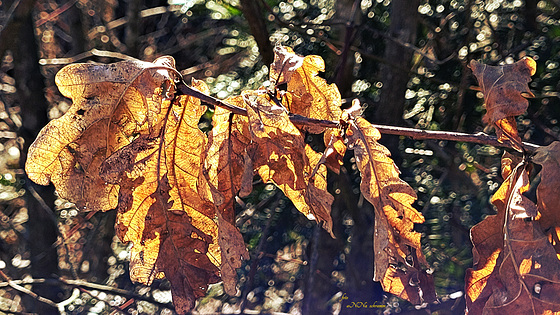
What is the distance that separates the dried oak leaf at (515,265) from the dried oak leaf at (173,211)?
1.10 feet

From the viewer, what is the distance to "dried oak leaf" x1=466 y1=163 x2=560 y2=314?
24.9 inches

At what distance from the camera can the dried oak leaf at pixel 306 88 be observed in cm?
72

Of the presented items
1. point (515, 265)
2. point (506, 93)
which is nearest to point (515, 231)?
point (515, 265)

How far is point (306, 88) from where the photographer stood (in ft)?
2.47

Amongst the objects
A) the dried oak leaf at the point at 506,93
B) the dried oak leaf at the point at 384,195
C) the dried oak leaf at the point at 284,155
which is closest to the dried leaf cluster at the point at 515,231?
the dried oak leaf at the point at 506,93

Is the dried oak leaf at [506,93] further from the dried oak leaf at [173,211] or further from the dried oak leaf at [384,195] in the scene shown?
the dried oak leaf at [173,211]

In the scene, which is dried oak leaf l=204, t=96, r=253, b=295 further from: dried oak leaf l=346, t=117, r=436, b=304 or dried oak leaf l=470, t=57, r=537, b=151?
dried oak leaf l=470, t=57, r=537, b=151

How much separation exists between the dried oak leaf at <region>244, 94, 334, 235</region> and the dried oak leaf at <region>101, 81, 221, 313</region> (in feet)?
0.30

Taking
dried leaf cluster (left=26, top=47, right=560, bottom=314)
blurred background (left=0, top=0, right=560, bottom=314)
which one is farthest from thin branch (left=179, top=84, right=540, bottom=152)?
blurred background (left=0, top=0, right=560, bottom=314)

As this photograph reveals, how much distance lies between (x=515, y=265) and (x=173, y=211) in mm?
413

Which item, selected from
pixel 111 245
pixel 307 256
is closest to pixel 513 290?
pixel 307 256

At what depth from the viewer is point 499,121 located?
0.68m

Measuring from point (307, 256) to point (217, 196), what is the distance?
1362mm

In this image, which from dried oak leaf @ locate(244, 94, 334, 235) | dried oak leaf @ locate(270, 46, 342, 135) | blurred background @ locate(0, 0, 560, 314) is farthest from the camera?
blurred background @ locate(0, 0, 560, 314)
